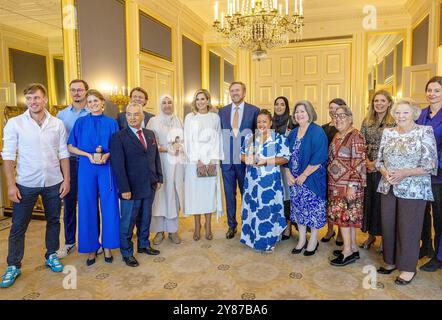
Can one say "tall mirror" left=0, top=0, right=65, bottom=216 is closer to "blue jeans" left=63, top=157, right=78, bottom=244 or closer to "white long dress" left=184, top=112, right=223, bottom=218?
"blue jeans" left=63, top=157, right=78, bottom=244

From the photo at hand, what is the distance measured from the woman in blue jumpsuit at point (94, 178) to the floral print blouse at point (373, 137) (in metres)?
2.41

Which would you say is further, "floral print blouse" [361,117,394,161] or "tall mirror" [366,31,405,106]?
"tall mirror" [366,31,405,106]

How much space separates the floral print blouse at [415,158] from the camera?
2480 mm

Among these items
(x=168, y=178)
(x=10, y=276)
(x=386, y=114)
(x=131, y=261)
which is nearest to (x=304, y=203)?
(x=386, y=114)

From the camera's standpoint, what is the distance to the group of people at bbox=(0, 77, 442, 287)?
260 centimetres

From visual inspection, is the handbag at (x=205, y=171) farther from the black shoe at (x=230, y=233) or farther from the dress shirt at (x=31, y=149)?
the dress shirt at (x=31, y=149)

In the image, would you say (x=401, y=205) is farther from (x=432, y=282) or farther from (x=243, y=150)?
(x=243, y=150)

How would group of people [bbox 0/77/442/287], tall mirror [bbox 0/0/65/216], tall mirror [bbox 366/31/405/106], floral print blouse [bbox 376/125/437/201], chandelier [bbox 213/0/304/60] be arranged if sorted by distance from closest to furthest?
floral print blouse [bbox 376/125/437/201] → group of people [bbox 0/77/442/287] → tall mirror [bbox 0/0/65/216] → chandelier [bbox 213/0/304/60] → tall mirror [bbox 366/31/405/106]

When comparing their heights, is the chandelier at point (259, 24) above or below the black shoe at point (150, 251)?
above

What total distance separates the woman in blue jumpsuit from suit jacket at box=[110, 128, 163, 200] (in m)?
0.13

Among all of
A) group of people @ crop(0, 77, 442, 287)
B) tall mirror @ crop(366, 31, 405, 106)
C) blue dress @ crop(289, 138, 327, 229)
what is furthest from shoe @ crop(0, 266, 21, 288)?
tall mirror @ crop(366, 31, 405, 106)

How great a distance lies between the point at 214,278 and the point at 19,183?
1.81m

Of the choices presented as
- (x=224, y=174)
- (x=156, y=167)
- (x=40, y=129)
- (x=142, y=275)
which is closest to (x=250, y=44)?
(x=224, y=174)

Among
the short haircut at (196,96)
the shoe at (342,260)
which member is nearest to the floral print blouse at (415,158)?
the shoe at (342,260)
